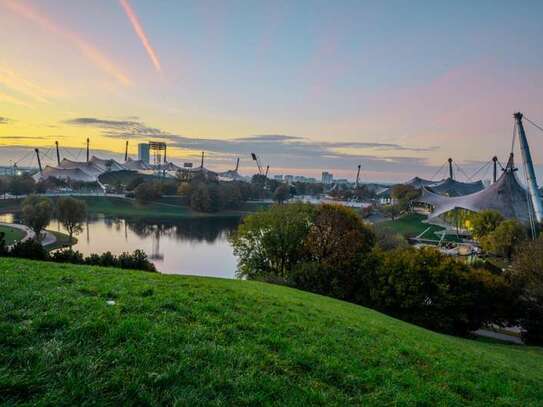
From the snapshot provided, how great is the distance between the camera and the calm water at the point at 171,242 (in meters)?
32.0

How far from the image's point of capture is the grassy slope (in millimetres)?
3318

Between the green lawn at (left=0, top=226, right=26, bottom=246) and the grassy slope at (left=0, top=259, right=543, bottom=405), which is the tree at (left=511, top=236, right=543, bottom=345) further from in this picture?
the green lawn at (left=0, top=226, right=26, bottom=246)

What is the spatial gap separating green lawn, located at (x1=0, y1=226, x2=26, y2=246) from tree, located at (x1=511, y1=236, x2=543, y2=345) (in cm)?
4333

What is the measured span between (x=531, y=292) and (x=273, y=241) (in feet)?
51.7

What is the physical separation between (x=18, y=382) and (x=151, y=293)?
12.6 feet

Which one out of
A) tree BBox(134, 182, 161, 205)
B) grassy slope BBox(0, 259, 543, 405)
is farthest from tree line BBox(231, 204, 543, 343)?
tree BBox(134, 182, 161, 205)

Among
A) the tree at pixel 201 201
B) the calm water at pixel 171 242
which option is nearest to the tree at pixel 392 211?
the calm water at pixel 171 242

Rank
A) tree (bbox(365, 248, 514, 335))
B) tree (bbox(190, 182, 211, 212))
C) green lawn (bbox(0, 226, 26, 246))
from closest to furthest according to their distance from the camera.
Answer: tree (bbox(365, 248, 514, 335))
green lawn (bbox(0, 226, 26, 246))
tree (bbox(190, 182, 211, 212))

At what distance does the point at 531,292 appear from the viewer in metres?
18.5

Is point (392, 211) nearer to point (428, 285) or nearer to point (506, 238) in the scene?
point (506, 238)

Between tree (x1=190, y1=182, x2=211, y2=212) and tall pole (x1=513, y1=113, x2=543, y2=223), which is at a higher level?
tall pole (x1=513, y1=113, x2=543, y2=223)

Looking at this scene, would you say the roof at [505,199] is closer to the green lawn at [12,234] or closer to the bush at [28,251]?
the bush at [28,251]

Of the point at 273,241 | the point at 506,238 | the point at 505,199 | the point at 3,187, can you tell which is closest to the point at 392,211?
the point at 505,199

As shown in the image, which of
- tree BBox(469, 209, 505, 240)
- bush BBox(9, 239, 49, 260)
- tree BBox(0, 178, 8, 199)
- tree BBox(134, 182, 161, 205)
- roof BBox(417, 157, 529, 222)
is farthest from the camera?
tree BBox(134, 182, 161, 205)
